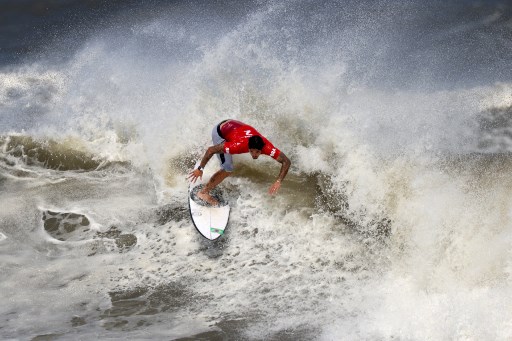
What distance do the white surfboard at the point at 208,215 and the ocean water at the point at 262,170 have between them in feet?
0.78

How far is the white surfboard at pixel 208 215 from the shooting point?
27.3 feet

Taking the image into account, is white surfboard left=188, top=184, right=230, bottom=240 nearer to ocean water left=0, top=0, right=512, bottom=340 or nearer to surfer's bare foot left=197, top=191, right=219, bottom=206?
surfer's bare foot left=197, top=191, right=219, bottom=206

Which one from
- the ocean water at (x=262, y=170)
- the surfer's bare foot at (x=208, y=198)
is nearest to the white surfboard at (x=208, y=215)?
the surfer's bare foot at (x=208, y=198)

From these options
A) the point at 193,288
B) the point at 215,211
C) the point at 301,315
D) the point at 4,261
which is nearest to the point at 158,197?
the point at 215,211

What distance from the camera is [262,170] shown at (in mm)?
9555

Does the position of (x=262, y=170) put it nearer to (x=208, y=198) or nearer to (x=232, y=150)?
(x=208, y=198)

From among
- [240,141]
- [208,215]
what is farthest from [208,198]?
[240,141]

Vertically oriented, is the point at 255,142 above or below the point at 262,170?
below

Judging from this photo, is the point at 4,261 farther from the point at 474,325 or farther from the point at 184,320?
the point at 474,325

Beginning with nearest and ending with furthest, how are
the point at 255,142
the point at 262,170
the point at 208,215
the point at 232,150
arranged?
the point at 255,142, the point at 232,150, the point at 208,215, the point at 262,170

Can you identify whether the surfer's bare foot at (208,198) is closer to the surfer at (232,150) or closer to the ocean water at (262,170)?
the surfer at (232,150)

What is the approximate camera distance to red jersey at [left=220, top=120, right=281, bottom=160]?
799 cm

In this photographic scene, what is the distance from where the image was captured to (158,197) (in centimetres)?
A: 913

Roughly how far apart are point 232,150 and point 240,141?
172 mm
